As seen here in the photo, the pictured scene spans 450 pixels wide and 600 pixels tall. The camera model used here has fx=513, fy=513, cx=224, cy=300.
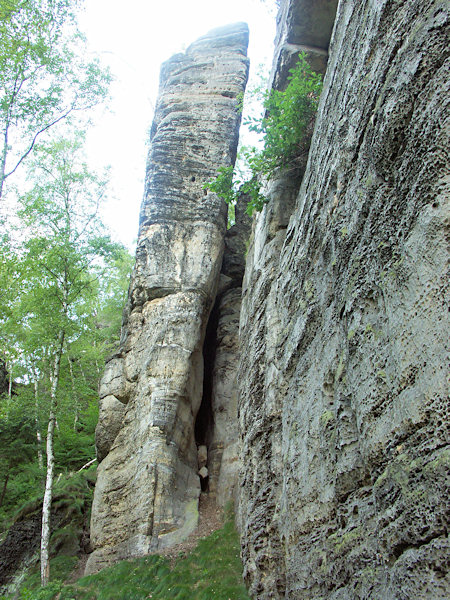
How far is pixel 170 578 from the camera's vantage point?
10.4 metres

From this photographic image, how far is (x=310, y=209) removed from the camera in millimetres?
7523

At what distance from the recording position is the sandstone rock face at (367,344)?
3.69m

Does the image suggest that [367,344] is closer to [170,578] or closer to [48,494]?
[170,578]

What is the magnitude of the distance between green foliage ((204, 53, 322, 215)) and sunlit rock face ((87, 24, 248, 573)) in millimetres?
4949

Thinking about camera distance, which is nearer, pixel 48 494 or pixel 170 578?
pixel 170 578

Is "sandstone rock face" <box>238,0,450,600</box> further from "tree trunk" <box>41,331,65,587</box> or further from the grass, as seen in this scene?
"tree trunk" <box>41,331,65,587</box>

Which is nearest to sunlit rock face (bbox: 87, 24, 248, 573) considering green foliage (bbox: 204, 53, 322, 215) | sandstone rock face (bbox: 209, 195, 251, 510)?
sandstone rock face (bbox: 209, 195, 251, 510)

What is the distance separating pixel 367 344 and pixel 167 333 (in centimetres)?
1054

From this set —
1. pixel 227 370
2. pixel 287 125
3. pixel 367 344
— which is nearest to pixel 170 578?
pixel 227 370

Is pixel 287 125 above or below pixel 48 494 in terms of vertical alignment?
above

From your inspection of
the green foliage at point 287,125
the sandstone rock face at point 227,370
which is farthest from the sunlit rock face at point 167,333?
the green foliage at point 287,125

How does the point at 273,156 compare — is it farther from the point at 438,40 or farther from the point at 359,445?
the point at 359,445

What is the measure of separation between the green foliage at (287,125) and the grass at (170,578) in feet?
24.3

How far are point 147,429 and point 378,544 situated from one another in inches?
398
